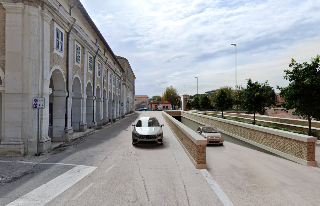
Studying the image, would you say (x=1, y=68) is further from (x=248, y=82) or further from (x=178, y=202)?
(x=248, y=82)

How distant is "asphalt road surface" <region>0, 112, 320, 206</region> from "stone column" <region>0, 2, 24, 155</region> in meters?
2.44

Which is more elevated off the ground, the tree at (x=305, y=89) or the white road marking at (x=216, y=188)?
the tree at (x=305, y=89)

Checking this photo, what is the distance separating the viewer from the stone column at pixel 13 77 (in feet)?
28.8

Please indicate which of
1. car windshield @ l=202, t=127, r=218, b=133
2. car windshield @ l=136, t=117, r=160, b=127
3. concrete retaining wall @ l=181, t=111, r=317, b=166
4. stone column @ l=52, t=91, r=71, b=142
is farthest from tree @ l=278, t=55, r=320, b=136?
stone column @ l=52, t=91, r=71, b=142

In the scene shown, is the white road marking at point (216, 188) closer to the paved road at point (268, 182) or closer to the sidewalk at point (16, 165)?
the paved road at point (268, 182)

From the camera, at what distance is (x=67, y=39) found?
12.9 m

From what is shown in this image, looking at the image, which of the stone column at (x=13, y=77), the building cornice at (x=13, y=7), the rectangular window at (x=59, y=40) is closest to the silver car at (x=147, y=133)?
the stone column at (x=13, y=77)

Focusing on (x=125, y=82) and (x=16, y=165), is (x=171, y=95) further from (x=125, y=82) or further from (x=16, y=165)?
(x=16, y=165)

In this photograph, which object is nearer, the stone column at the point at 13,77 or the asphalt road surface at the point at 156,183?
the asphalt road surface at the point at 156,183

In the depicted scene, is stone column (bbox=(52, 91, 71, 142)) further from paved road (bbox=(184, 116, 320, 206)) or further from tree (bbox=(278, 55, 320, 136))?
tree (bbox=(278, 55, 320, 136))

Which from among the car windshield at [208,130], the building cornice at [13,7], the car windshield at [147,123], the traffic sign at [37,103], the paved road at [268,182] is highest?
the building cornice at [13,7]

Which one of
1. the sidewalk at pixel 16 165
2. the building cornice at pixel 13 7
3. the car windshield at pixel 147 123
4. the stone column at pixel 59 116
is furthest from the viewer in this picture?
the stone column at pixel 59 116

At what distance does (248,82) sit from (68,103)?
20749 mm

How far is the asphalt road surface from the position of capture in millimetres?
4848
